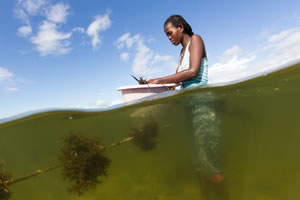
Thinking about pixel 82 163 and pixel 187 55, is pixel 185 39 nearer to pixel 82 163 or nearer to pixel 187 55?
pixel 187 55

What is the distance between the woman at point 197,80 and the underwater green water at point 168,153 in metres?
0.04

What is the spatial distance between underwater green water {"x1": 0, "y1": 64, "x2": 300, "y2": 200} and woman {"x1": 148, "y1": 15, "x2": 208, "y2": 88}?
3.63 ft

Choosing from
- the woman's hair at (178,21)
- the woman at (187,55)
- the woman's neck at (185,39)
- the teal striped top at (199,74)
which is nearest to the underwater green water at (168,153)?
the teal striped top at (199,74)

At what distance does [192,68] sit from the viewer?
11.2ft

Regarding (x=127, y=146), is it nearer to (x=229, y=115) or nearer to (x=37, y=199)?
(x=37, y=199)

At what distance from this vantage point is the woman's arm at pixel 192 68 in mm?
3408

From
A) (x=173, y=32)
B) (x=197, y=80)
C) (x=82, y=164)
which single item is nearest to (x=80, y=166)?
(x=82, y=164)

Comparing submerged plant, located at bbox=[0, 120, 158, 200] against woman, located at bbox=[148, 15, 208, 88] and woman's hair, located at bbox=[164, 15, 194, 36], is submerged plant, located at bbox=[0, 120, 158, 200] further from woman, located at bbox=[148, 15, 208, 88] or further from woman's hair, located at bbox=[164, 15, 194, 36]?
woman's hair, located at bbox=[164, 15, 194, 36]

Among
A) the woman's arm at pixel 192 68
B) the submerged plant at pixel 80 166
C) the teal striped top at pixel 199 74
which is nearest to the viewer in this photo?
the woman's arm at pixel 192 68

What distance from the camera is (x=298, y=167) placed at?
29.2ft

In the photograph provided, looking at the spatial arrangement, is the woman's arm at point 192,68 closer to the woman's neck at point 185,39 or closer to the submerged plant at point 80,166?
the woman's neck at point 185,39

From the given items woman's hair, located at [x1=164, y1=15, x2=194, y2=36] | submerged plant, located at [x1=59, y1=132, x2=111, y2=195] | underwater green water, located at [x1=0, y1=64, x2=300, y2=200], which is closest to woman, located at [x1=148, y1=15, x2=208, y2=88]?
woman's hair, located at [x1=164, y1=15, x2=194, y2=36]

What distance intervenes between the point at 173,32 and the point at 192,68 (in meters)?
1.06

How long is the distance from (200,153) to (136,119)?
394cm
